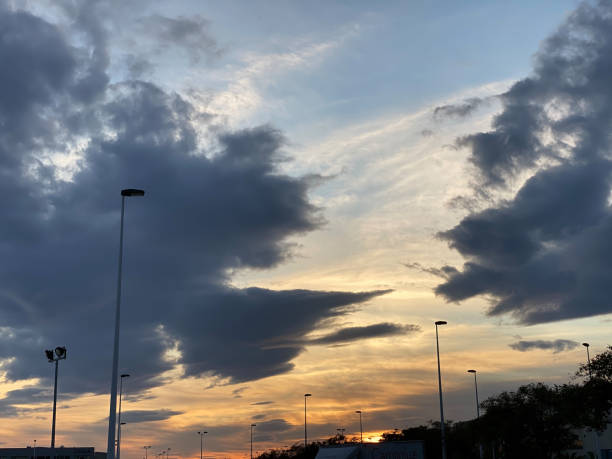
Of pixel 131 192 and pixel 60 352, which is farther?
pixel 60 352

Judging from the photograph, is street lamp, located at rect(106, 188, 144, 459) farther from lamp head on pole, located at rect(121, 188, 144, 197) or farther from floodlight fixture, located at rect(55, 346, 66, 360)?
floodlight fixture, located at rect(55, 346, 66, 360)

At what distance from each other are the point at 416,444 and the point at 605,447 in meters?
63.8

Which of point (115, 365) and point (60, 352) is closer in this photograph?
point (115, 365)

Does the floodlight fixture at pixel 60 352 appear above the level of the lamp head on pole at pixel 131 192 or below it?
below

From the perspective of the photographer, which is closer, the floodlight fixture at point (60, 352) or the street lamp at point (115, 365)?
the street lamp at point (115, 365)

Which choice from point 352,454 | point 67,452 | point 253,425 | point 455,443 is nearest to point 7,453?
point 67,452

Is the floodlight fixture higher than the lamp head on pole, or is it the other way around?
the lamp head on pole

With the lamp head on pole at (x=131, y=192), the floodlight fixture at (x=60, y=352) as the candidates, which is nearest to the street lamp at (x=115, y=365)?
the lamp head on pole at (x=131, y=192)

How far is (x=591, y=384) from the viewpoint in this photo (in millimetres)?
53531

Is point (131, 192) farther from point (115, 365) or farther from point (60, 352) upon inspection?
point (60, 352)

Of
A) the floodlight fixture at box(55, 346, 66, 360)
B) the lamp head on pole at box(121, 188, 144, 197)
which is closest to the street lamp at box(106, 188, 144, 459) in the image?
the lamp head on pole at box(121, 188, 144, 197)

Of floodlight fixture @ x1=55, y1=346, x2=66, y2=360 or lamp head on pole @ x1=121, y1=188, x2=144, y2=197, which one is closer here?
lamp head on pole @ x1=121, y1=188, x2=144, y2=197

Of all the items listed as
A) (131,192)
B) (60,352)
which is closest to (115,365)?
(131,192)

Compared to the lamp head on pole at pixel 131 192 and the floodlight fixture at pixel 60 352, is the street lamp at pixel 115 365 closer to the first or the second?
the lamp head on pole at pixel 131 192
